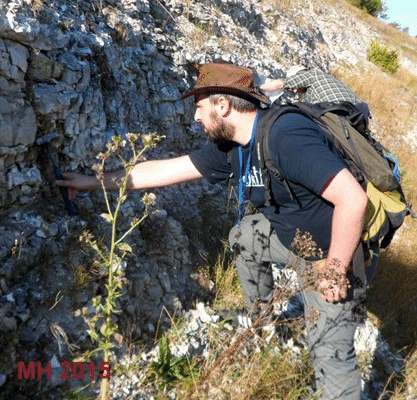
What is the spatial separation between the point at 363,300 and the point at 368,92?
29.3ft

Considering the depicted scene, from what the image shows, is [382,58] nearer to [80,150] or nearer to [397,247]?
[397,247]

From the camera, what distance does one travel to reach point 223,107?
2623mm

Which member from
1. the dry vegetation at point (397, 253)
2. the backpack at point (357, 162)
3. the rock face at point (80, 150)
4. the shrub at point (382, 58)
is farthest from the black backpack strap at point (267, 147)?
the shrub at point (382, 58)

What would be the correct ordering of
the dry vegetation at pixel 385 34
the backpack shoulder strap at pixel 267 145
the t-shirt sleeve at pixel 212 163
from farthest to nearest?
the dry vegetation at pixel 385 34
the t-shirt sleeve at pixel 212 163
the backpack shoulder strap at pixel 267 145

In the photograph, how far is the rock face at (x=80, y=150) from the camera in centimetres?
284

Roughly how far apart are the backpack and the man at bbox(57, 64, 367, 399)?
7 centimetres

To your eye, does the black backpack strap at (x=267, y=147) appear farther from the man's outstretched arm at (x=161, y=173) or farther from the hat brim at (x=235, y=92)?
the man's outstretched arm at (x=161, y=173)

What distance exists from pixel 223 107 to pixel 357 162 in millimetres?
858

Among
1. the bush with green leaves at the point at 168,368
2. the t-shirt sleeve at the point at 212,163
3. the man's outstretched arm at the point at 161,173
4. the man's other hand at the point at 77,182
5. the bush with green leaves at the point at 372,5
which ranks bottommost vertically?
the bush with green leaves at the point at 168,368

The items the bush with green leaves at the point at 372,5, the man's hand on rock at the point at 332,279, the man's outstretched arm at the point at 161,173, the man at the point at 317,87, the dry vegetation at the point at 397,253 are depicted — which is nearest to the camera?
the man's hand on rock at the point at 332,279

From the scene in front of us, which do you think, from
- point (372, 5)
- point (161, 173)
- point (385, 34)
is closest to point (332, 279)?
point (161, 173)

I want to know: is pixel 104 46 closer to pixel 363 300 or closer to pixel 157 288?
pixel 157 288

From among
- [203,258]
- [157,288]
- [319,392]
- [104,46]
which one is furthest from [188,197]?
[319,392]

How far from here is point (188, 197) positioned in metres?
4.35
